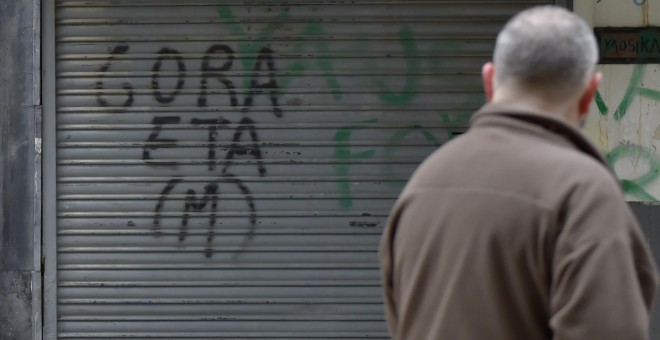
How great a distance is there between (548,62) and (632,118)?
390 cm

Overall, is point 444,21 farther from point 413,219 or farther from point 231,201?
point 413,219

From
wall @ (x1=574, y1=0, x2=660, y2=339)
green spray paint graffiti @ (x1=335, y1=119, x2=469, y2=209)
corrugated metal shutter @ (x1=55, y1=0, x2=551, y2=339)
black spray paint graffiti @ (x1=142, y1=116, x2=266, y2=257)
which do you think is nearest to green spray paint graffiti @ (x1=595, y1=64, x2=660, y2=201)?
wall @ (x1=574, y1=0, x2=660, y2=339)

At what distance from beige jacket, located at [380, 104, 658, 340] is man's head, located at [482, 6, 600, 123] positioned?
0.06 metres

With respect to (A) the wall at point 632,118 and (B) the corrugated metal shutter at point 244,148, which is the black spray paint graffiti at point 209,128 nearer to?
(B) the corrugated metal shutter at point 244,148

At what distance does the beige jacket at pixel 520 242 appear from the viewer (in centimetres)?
211

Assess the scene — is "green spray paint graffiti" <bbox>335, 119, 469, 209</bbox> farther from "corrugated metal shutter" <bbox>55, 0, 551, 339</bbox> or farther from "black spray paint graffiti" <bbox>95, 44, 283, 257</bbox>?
"black spray paint graffiti" <bbox>95, 44, 283, 257</bbox>

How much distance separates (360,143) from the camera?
20.6 ft

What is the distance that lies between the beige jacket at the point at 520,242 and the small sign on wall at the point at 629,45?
12.6ft

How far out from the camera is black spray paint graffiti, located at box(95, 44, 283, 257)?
631cm

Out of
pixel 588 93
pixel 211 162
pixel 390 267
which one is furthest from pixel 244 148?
pixel 588 93

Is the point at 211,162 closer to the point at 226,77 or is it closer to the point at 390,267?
the point at 226,77

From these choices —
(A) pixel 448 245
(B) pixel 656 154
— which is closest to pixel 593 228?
(A) pixel 448 245

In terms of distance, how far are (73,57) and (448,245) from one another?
4.51m

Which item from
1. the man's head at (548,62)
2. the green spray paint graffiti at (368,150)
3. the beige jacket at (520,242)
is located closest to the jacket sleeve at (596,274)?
the beige jacket at (520,242)
